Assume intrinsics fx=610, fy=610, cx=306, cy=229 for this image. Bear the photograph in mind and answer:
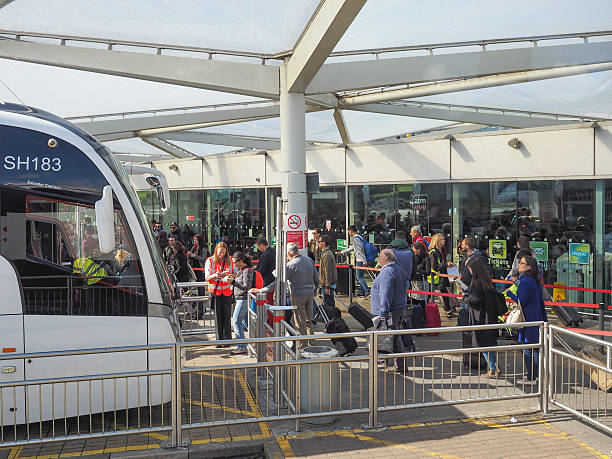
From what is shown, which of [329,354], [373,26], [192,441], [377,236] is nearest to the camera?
[192,441]

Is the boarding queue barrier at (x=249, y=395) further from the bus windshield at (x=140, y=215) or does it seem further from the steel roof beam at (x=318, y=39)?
the steel roof beam at (x=318, y=39)

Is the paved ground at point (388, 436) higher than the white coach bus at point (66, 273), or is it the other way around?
the white coach bus at point (66, 273)

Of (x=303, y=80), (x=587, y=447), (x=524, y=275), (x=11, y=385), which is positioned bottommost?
(x=587, y=447)

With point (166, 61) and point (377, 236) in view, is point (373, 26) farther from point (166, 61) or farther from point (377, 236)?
point (377, 236)

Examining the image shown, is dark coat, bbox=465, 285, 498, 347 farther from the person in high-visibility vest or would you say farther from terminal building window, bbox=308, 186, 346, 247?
terminal building window, bbox=308, 186, 346, 247

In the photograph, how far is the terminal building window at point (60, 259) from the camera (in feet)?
21.1

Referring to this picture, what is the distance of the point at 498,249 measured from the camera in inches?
601

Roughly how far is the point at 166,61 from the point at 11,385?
8919mm

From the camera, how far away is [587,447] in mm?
6000

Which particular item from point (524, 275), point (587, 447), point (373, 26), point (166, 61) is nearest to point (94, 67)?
point (166, 61)

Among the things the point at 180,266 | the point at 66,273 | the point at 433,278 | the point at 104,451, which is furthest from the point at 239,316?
the point at 433,278

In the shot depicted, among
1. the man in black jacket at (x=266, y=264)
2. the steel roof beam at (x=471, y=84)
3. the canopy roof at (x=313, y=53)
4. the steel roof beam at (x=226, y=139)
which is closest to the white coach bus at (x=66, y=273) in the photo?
the canopy roof at (x=313, y=53)

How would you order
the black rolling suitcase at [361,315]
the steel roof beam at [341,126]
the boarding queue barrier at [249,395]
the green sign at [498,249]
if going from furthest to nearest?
the steel roof beam at [341,126], the green sign at [498,249], the black rolling suitcase at [361,315], the boarding queue barrier at [249,395]

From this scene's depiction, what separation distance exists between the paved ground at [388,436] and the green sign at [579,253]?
7.32m
